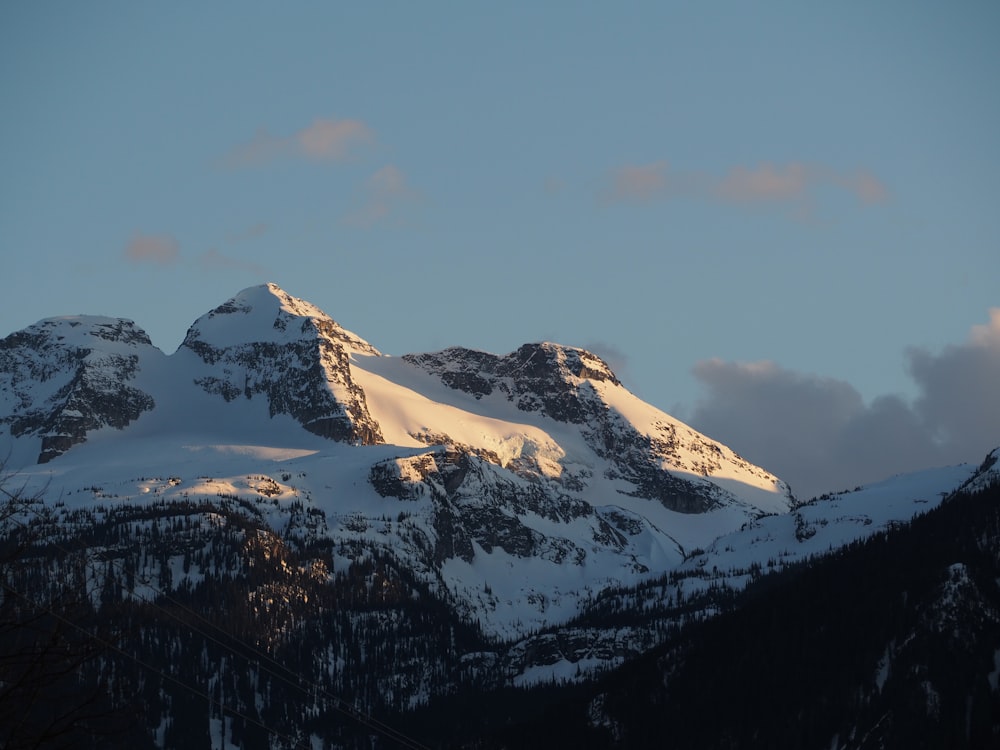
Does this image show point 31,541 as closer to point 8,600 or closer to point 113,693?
point 8,600

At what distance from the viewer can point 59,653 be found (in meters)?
32.6

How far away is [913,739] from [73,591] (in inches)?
6657

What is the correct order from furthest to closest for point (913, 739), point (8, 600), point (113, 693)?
point (913, 739) → point (113, 693) → point (8, 600)

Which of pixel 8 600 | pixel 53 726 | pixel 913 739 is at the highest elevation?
pixel 8 600

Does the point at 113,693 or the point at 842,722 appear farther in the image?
the point at 842,722

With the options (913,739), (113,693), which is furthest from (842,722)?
(113,693)

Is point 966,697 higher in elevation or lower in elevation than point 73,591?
lower

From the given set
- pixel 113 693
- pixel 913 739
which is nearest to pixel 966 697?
pixel 913 739

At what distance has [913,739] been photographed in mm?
188625

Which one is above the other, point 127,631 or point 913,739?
point 127,631

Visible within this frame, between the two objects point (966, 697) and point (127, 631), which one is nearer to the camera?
point (127, 631)

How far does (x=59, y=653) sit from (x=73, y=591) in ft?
4.23

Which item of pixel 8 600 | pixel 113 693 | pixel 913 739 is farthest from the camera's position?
pixel 913 739

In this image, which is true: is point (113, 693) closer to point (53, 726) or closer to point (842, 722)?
point (53, 726)
